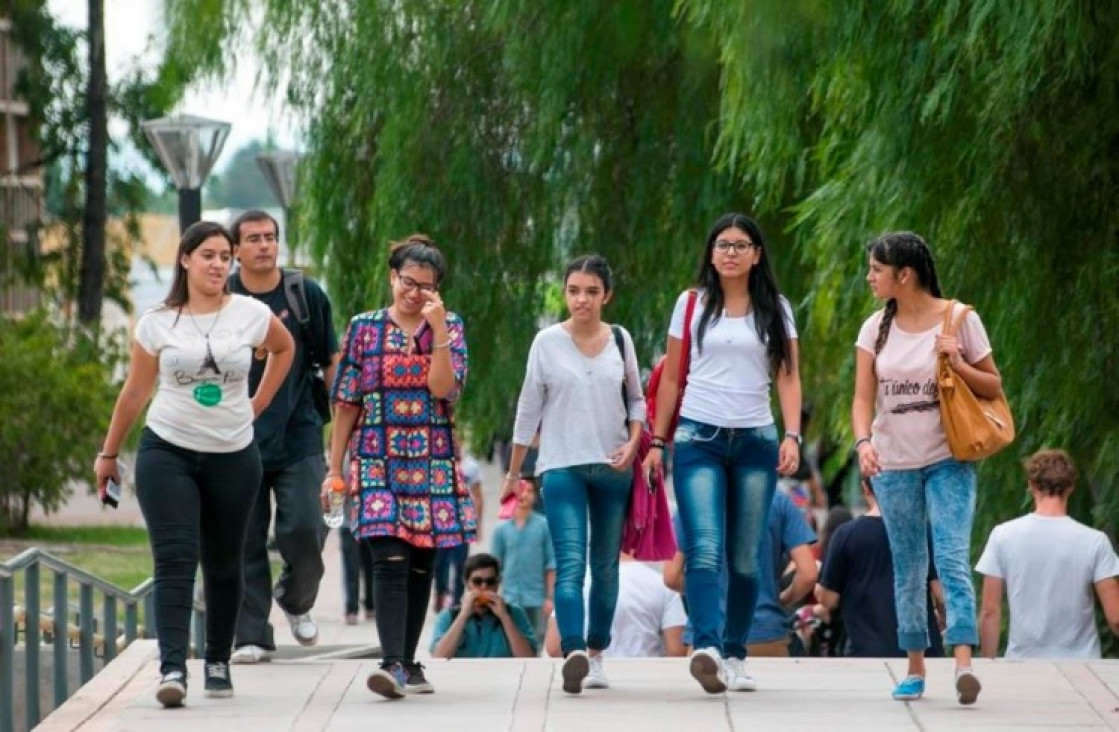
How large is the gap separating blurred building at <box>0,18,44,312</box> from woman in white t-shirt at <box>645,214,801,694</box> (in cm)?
2726

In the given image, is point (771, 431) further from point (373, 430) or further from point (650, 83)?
point (650, 83)

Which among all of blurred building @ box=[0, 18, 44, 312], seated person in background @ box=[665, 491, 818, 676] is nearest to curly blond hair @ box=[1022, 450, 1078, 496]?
seated person in background @ box=[665, 491, 818, 676]

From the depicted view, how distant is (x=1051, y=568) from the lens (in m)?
10.4

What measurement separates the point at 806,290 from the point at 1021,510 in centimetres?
358

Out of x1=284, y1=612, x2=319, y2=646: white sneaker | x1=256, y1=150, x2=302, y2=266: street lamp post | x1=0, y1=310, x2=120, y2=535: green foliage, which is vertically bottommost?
x1=0, y1=310, x2=120, y2=535: green foliage

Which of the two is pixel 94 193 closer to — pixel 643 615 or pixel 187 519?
pixel 643 615

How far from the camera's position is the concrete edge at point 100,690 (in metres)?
8.88

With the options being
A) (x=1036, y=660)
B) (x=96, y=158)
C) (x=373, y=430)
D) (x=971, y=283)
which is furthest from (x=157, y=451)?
(x=96, y=158)

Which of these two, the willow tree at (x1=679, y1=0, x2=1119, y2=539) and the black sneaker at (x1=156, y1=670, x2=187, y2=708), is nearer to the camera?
the black sneaker at (x1=156, y1=670, x2=187, y2=708)

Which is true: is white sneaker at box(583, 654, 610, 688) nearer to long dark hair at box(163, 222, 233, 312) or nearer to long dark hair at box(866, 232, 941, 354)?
long dark hair at box(866, 232, 941, 354)

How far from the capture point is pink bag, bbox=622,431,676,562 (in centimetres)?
952

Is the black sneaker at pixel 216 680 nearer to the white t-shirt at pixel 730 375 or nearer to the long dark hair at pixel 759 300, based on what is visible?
the white t-shirt at pixel 730 375

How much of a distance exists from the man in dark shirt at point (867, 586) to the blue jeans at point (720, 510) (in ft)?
5.17

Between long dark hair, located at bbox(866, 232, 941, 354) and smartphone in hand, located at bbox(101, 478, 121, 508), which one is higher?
long dark hair, located at bbox(866, 232, 941, 354)
